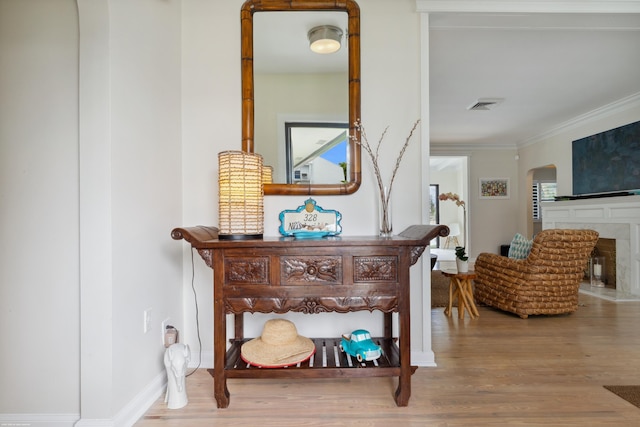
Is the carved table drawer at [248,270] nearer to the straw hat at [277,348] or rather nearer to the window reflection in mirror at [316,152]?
the straw hat at [277,348]

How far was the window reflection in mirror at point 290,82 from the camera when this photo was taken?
2.18 m

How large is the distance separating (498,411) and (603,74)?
3.90m

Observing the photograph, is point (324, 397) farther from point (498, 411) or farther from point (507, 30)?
point (507, 30)

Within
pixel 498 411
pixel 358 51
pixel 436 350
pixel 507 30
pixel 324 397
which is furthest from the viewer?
pixel 507 30

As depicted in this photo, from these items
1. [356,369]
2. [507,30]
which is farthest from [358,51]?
[356,369]

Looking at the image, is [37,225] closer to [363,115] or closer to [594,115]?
[363,115]

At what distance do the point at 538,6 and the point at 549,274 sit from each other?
2.39 m

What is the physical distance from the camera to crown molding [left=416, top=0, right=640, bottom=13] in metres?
2.20

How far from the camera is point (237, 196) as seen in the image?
68.7 inches

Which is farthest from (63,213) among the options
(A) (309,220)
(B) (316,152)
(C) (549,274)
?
(C) (549,274)

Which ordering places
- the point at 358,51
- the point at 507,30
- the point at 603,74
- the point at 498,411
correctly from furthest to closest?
the point at 603,74 < the point at 507,30 < the point at 358,51 < the point at 498,411

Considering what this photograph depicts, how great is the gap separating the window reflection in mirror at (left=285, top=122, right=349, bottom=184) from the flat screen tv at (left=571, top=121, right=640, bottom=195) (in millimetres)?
4364

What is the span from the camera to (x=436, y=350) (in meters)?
2.45

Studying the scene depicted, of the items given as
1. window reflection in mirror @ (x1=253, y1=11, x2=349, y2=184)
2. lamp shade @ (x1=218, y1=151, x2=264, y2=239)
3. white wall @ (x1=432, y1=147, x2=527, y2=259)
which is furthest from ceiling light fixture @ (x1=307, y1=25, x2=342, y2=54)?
white wall @ (x1=432, y1=147, x2=527, y2=259)
